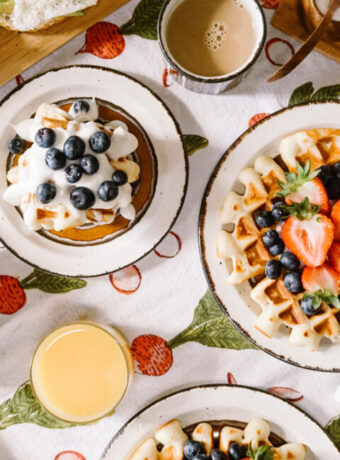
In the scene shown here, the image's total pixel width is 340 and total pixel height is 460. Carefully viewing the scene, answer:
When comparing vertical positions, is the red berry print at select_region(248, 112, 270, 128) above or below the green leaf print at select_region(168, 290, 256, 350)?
above

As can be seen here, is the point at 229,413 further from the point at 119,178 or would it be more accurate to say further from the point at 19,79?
the point at 19,79

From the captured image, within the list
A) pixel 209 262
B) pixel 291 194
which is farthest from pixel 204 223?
pixel 291 194

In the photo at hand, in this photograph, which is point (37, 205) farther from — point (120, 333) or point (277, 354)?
point (277, 354)

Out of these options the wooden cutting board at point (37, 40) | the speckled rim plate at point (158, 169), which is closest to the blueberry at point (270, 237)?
the speckled rim plate at point (158, 169)

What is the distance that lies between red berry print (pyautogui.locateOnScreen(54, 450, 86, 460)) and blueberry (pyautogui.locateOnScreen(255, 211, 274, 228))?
2.48 feet

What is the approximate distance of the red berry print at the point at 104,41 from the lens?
1.49m

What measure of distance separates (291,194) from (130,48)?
1.78 feet

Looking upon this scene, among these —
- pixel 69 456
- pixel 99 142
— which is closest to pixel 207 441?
pixel 69 456

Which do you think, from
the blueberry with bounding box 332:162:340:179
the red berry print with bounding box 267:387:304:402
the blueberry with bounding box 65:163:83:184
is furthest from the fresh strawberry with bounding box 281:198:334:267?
the blueberry with bounding box 65:163:83:184

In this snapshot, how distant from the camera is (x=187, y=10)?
1.42 meters

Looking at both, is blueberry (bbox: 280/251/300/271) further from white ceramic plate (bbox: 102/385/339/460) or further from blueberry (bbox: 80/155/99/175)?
blueberry (bbox: 80/155/99/175)

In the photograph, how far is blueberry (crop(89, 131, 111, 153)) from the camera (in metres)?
1.27

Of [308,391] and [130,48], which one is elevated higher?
→ [130,48]

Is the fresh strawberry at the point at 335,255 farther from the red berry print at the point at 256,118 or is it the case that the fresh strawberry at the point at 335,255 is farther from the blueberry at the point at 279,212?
the red berry print at the point at 256,118
